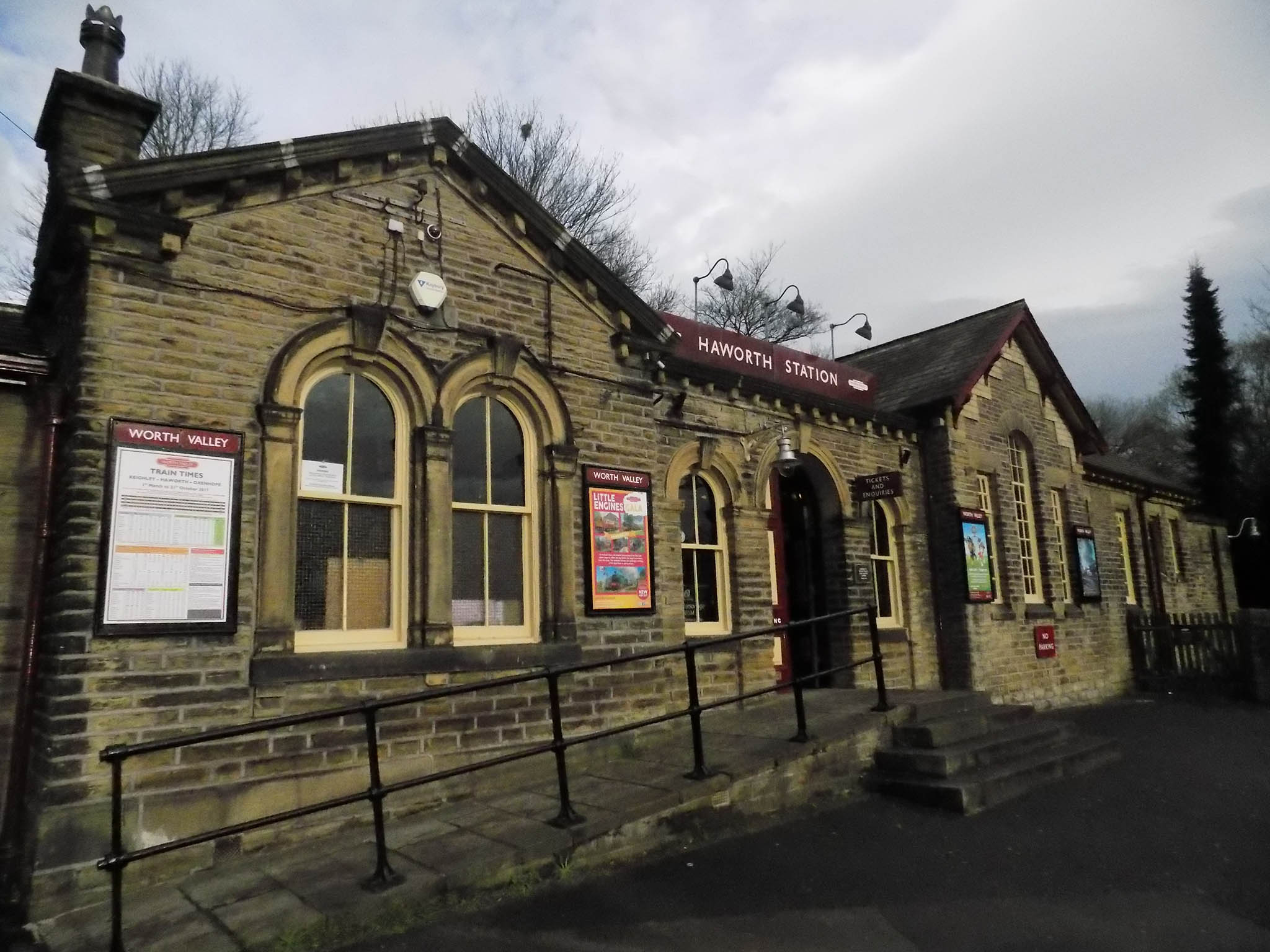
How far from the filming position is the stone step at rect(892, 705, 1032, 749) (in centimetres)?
724

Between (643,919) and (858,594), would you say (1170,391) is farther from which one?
(643,919)

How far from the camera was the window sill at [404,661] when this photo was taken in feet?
19.2

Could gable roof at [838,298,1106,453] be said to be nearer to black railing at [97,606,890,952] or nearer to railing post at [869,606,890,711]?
railing post at [869,606,890,711]

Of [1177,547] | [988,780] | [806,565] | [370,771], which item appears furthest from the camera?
[1177,547]

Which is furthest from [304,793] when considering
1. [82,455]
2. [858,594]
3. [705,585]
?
[858,594]

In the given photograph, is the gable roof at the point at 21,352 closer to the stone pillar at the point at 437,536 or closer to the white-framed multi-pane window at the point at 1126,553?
the stone pillar at the point at 437,536

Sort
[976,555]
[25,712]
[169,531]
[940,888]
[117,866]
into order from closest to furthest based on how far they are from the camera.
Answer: [117,866] < [940,888] < [25,712] < [169,531] < [976,555]

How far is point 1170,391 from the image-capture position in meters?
42.6

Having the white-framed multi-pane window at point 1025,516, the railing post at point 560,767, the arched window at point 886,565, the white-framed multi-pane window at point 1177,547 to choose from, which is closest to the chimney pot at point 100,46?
the railing post at point 560,767

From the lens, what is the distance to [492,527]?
7391mm

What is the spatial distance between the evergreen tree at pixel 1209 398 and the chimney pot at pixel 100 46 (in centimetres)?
3633

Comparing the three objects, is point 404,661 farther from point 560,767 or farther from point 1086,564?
point 1086,564

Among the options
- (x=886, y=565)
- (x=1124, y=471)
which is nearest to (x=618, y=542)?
(x=886, y=565)

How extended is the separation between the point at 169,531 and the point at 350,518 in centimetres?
131
